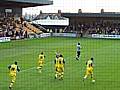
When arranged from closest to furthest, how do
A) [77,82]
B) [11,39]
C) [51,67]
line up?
[77,82], [51,67], [11,39]

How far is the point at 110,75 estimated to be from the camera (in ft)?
59.8

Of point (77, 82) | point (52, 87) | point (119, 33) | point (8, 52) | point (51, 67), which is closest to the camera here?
point (52, 87)

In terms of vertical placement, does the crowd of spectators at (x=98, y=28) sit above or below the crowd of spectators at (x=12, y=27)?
below

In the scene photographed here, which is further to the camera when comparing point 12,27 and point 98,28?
point 98,28

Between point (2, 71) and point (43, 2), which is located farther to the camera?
point (43, 2)

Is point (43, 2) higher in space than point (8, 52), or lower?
higher

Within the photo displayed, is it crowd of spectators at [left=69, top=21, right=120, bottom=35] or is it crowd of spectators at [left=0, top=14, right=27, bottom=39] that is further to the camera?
crowd of spectators at [left=69, top=21, right=120, bottom=35]

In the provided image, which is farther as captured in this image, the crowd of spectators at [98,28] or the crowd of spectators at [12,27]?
the crowd of spectators at [98,28]

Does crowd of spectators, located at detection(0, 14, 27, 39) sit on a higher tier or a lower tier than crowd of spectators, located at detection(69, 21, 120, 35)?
higher

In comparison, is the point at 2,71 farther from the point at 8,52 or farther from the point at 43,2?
the point at 43,2

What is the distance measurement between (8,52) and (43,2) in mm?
19897

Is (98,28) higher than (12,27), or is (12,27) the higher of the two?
(12,27)

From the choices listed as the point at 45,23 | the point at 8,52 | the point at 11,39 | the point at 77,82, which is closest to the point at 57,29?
the point at 45,23

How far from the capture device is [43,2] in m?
48.0
